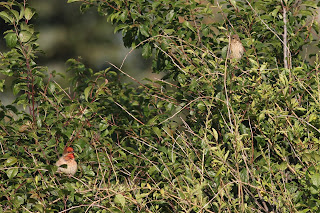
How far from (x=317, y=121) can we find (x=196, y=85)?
677 millimetres

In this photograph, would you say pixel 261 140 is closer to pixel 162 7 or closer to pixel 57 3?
pixel 162 7

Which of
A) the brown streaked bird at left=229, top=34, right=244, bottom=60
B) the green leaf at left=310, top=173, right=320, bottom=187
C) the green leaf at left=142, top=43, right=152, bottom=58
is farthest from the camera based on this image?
the green leaf at left=142, top=43, right=152, bottom=58

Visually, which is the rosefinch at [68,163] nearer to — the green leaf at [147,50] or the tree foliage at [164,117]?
the tree foliage at [164,117]

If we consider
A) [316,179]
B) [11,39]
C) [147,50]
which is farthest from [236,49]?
[11,39]

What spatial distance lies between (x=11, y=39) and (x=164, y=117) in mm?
989

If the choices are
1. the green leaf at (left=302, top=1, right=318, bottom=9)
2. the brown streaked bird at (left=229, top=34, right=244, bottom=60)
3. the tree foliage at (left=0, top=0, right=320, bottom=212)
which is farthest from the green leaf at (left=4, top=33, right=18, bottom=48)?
the green leaf at (left=302, top=1, right=318, bottom=9)

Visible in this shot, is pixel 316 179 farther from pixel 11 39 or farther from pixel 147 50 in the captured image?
pixel 11 39

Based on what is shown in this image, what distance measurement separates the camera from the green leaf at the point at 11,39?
10.3ft

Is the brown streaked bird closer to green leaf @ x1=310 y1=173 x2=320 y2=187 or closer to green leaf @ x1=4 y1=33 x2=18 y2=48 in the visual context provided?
green leaf @ x1=310 y1=173 x2=320 y2=187

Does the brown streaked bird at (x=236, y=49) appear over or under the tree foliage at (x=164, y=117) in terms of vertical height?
over

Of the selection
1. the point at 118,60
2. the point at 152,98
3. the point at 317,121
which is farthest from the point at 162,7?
the point at 118,60

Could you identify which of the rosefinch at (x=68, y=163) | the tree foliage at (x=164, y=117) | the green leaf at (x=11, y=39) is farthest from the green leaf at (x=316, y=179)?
the green leaf at (x=11, y=39)

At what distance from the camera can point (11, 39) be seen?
314 cm

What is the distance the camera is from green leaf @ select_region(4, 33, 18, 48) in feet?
10.3
